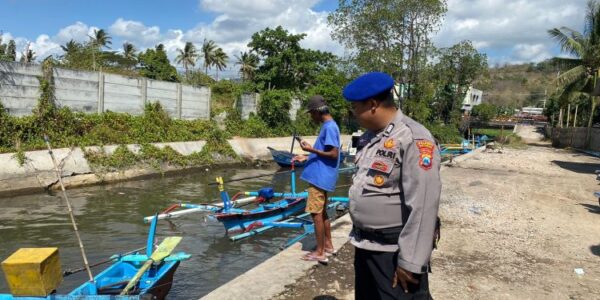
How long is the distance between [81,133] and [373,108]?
1566 cm

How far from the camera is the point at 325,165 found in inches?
214

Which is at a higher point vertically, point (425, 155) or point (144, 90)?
point (144, 90)

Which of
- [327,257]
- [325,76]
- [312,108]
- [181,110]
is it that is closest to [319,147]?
[312,108]

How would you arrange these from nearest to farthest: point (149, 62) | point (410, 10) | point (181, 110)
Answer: point (181, 110) < point (149, 62) < point (410, 10)

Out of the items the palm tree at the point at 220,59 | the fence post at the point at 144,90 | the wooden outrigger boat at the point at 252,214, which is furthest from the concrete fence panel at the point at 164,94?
the palm tree at the point at 220,59

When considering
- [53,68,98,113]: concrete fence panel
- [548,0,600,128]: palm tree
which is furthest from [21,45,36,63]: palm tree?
[548,0,600,128]: palm tree

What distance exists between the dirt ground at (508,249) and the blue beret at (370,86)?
8.10 feet

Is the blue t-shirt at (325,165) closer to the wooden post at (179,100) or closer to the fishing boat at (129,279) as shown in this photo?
the fishing boat at (129,279)

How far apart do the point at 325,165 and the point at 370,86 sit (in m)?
3.00

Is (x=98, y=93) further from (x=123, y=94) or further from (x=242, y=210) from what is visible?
(x=242, y=210)

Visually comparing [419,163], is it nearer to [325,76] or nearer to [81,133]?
[81,133]

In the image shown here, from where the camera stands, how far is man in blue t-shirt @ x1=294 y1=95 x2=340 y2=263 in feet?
17.5

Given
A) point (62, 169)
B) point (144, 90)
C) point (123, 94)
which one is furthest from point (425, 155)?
point (144, 90)

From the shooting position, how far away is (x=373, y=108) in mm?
2559
